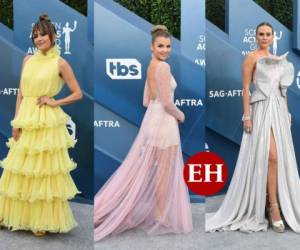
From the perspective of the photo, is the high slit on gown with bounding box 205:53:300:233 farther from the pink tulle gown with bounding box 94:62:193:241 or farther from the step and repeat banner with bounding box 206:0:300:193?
the pink tulle gown with bounding box 94:62:193:241

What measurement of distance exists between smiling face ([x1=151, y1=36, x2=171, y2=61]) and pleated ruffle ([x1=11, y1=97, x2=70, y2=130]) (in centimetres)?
66

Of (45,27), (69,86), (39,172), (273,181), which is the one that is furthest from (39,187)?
(273,181)

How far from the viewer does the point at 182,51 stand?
111 inches

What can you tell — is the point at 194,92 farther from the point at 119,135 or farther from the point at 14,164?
the point at 14,164

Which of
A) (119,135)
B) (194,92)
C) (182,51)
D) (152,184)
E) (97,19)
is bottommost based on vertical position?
(152,184)

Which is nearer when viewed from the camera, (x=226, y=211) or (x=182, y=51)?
(x=182, y=51)

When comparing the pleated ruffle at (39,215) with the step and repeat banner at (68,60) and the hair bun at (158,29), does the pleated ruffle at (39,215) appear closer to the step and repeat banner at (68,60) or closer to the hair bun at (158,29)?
the step and repeat banner at (68,60)

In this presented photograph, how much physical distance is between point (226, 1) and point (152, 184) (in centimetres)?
122

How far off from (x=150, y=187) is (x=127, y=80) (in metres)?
0.66

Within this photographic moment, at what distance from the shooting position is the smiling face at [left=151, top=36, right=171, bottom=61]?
2.75m

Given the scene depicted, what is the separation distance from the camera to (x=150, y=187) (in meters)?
2.90

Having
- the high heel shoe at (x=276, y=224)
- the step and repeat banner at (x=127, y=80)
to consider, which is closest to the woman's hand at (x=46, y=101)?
the step and repeat banner at (x=127, y=80)

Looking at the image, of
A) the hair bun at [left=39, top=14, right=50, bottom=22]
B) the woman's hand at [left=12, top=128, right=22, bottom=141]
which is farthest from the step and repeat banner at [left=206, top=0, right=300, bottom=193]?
the woman's hand at [left=12, top=128, right=22, bottom=141]

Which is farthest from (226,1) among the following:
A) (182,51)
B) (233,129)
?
(233,129)
